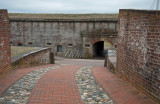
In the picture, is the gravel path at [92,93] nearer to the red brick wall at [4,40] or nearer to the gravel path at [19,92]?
the gravel path at [19,92]

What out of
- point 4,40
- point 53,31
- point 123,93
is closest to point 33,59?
point 4,40

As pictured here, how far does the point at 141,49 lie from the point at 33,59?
7.69 m

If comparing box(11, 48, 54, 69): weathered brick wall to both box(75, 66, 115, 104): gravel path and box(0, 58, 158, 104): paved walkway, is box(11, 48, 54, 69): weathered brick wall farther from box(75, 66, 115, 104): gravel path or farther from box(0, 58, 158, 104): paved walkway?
box(75, 66, 115, 104): gravel path

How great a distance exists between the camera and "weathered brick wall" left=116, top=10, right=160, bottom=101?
4238 mm

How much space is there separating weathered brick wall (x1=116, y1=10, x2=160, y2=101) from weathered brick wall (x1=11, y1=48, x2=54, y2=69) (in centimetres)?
523

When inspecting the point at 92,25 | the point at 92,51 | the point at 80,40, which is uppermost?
the point at 92,25

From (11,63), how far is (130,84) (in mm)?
5393

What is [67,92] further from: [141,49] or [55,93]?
[141,49]

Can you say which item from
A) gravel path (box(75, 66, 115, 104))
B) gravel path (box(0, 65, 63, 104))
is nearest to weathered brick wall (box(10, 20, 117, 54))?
gravel path (box(75, 66, 115, 104))

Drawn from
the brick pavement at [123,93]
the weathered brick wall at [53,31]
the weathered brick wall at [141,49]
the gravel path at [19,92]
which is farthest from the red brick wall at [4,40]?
the weathered brick wall at [53,31]

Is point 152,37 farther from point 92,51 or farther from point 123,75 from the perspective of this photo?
point 92,51

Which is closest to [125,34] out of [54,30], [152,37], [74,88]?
[152,37]

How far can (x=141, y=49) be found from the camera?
4.99 m

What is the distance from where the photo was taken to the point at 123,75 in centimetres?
650
